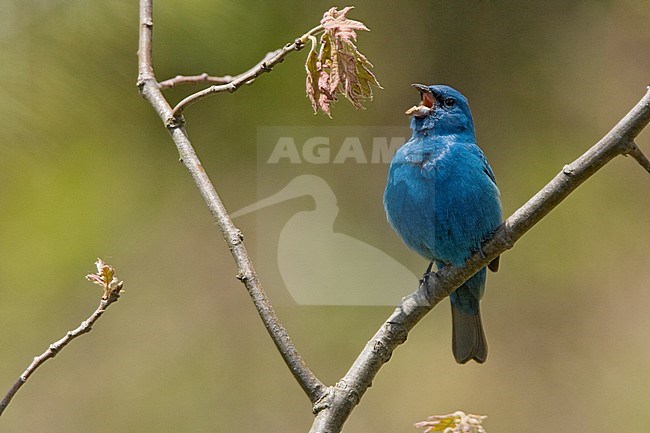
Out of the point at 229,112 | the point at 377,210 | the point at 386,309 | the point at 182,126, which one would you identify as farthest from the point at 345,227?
the point at 182,126

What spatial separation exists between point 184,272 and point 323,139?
1.28m

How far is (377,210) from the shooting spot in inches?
201

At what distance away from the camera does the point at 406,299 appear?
2.05m

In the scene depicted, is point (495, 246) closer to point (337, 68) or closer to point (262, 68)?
point (337, 68)

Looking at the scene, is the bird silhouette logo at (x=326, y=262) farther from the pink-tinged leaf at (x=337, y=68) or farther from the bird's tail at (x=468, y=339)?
the pink-tinged leaf at (x=337, y=68)

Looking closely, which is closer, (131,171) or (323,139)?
(131,171)

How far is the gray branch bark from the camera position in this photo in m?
1.76

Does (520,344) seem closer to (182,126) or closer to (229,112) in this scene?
(229,112)

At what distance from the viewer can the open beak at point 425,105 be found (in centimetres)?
335

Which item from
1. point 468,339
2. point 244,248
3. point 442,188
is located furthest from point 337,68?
point 468,339

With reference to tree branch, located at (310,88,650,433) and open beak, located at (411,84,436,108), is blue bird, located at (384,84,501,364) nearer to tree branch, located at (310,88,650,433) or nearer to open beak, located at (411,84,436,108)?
open beak, located at (411,84,436,108)

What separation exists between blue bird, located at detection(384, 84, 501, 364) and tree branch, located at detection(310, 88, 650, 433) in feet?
2.81

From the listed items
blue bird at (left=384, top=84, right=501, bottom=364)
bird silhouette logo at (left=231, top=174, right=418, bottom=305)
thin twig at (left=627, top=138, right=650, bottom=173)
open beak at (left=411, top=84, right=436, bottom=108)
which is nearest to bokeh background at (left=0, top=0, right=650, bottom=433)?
bird silhouette logo at (left=231, top=174, right=418, bottom=305)

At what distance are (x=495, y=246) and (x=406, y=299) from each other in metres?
0.25
